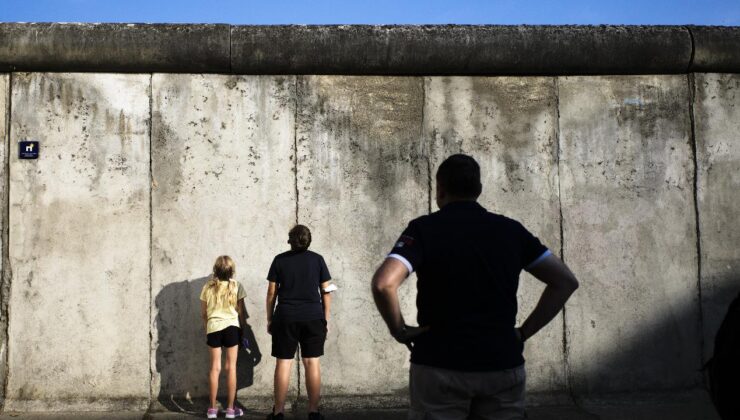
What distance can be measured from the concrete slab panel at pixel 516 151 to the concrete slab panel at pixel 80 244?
2811 millimetres

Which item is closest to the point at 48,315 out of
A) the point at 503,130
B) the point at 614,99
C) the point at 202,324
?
the point at 202,324

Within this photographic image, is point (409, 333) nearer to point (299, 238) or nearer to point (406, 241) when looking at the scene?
point (406, 241)

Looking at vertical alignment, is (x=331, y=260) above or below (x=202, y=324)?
above

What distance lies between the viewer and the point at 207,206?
7.07 metres

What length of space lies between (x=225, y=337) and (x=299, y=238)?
1.11 meters

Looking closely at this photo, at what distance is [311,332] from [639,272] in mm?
3187

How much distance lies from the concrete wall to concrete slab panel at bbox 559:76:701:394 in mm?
19

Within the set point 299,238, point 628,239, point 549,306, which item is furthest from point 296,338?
point 549,306

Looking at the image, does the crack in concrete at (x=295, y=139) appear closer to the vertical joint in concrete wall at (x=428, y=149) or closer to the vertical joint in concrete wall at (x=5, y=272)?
the vertical joint in concrete wall at (x=428, y=149)

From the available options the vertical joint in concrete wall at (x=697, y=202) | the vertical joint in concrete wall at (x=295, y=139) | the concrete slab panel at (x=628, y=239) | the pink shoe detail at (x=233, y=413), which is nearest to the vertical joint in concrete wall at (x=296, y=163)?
the vertical joint in concrete wall at (x=295, y=139)

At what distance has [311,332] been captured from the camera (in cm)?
637

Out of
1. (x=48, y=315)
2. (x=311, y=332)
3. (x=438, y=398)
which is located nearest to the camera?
(x=438, y=398)

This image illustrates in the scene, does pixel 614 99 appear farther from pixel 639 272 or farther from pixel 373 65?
pixel 373 65

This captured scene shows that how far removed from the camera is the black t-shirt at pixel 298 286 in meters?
6.34
